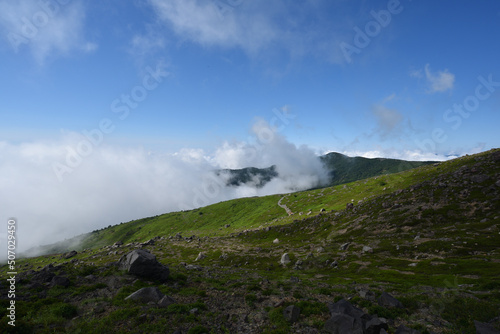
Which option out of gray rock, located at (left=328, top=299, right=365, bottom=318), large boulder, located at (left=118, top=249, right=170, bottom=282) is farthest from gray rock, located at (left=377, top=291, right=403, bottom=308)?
large boulder, located at (left=118, top=249, right=170, bottom=282)

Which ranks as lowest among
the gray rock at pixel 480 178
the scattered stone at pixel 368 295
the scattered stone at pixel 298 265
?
the scattered stone at pixel 298 265

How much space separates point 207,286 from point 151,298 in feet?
36.4

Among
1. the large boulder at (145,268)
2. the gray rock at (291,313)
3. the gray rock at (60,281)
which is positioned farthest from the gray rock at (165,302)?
the gray rock at (60,281)

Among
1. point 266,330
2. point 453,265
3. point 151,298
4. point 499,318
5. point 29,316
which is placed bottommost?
point 453,265

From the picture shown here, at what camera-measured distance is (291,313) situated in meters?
21.2

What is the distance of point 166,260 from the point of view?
80.6 m

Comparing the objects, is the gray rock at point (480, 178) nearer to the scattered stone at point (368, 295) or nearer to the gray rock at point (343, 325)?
the scattered stone at point (368, 295)

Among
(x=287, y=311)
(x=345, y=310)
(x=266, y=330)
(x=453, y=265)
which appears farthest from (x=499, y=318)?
(x=453, y=265)

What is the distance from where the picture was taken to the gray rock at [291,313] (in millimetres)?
20906

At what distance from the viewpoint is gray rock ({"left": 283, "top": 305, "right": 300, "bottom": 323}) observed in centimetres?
2091

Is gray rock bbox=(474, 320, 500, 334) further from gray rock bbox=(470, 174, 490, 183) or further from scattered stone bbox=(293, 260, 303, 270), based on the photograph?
gray rock bbox=(470, 174, 490, 183)

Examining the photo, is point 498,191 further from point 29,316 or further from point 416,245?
point 29,316

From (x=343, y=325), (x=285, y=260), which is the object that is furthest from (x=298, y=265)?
(x=343, y=325)

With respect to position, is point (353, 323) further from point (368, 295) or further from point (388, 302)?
point (368, 295)
